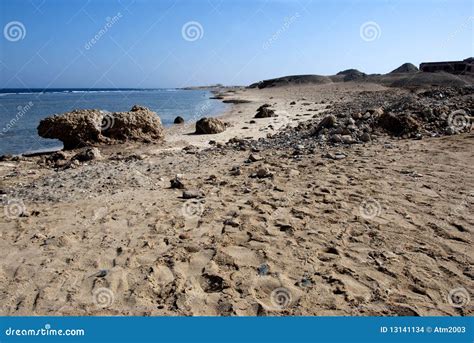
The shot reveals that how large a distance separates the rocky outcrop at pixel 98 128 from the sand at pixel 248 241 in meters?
4.06

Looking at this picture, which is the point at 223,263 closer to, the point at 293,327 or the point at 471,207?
the point at 293,327

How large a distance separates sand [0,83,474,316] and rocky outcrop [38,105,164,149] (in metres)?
4.06

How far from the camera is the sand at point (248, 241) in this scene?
2.91 m

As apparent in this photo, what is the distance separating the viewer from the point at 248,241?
3.79 meters

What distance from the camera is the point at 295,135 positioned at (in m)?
9.84

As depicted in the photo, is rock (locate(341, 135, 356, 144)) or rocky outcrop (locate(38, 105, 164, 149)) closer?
rock (locate(341, 135, 356, 144))

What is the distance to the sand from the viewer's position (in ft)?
9.54

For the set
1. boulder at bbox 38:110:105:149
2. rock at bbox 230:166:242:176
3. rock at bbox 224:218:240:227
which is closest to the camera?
rock at bbox 224:218:240:227

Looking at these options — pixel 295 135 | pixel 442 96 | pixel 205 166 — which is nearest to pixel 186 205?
pixel 205 166
